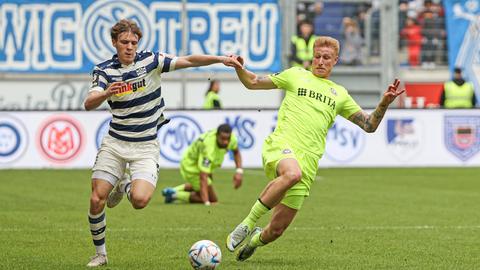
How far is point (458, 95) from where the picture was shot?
29859mm

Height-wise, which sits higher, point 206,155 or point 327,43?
point 327,43

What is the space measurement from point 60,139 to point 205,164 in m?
8.89

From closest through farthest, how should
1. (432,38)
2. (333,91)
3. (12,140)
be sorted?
(333,91) < (12,140) < (432,38)

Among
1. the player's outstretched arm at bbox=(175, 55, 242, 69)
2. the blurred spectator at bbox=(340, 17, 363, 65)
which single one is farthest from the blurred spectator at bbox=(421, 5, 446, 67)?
the player's outstretched arm at bbox=(175, 55, 242, 69)

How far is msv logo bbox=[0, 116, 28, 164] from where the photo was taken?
2580 centimetres

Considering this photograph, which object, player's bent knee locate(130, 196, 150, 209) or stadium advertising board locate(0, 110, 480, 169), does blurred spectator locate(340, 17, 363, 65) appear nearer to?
stadium advertising board locate(0, 110, 480, 169)

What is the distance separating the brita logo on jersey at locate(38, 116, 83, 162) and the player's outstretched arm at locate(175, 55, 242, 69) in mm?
16000

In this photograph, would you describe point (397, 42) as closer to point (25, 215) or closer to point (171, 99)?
point (171, 99)

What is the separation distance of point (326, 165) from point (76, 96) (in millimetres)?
7113

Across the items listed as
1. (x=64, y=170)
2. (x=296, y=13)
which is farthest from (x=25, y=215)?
(x=296, y=13)

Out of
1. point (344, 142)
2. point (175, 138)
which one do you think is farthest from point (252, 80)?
point (344, 142)

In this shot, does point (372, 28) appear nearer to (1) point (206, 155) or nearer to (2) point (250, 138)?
(2) point (250, 138)

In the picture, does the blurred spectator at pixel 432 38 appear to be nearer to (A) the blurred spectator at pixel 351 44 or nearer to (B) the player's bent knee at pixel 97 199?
(A) the blurred spectator at pixel 351 44

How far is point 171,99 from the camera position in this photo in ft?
99.1
